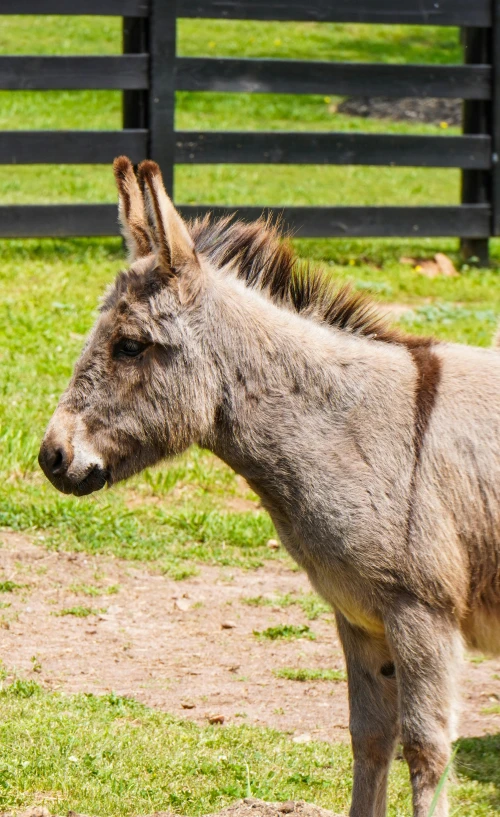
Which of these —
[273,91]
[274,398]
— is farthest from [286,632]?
[273,91]

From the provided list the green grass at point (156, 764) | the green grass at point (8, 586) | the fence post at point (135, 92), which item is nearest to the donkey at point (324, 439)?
the green grass at point (156, 764)

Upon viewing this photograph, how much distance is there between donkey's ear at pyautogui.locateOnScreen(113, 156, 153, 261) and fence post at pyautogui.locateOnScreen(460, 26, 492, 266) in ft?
27.9

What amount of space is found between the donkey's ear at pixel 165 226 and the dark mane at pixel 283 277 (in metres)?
0.20

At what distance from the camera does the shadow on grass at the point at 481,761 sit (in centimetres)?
464

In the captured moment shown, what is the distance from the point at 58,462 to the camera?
11.7ft

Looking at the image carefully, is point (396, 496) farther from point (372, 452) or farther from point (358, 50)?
point (358, 50)

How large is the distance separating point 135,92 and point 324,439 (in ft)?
25.1

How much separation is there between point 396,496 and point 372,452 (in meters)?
0.16

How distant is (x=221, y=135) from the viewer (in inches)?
423

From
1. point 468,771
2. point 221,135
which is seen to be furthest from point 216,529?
point 221,135

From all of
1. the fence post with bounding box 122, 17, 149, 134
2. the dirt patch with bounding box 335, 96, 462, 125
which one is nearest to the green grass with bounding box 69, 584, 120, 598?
the fence post with bounding box 122, 17, 149, 134

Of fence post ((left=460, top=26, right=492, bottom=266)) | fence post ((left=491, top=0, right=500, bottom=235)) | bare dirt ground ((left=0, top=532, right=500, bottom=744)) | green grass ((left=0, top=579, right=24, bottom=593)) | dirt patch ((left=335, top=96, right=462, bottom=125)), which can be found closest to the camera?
bare dirt ground ((left=0, top=532, right=500, bottom=744))

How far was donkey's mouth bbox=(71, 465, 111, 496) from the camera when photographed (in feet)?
11.8

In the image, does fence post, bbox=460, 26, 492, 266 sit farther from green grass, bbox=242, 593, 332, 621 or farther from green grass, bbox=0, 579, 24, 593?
green grass, bbox=0, 579, 24, 593
